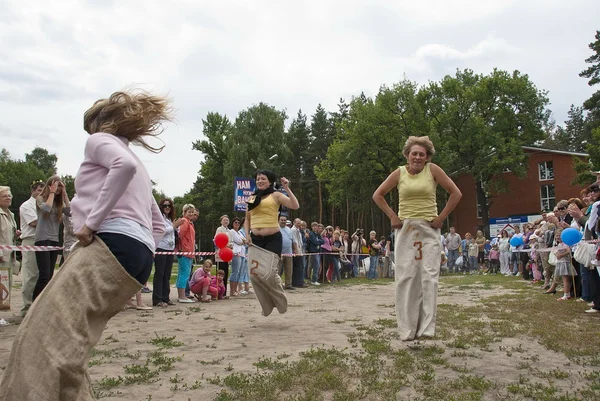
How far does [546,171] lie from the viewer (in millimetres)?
52938

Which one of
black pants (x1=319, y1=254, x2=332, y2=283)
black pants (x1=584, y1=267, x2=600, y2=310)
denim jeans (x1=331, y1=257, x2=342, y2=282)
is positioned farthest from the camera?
denim jeans (x1=331, y1=257, x2=342, y2=282)

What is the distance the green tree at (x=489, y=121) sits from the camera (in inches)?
1866

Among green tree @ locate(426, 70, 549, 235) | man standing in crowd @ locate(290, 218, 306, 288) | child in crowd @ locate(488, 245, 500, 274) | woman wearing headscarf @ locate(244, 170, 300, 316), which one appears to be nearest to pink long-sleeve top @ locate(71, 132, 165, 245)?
woman wearing headscarf @ locate(244, 170, 300, 316)

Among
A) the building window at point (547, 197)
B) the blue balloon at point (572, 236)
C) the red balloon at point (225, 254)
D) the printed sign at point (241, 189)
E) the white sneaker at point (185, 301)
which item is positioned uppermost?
the building window at point (547, 197)

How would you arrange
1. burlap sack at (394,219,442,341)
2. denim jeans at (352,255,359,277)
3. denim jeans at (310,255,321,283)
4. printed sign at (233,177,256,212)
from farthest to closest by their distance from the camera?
1. denim jeans at (352,255,359,277)
2. printed sign at (233,177,256,212)
3. denim jeans at (310,255,321,283)
4. burlap sack at (394,219,442,341)

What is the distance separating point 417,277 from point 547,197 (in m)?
52.9

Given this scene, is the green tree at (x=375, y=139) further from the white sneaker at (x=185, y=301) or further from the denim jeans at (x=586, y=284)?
the white sneaker at (x=185, y=301)

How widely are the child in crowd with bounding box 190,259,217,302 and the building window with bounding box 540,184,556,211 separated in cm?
4901

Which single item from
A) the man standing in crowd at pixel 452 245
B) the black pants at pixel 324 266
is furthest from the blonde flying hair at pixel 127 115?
the man standing in crowd at pixel 452 245

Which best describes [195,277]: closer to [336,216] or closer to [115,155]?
[115,155]

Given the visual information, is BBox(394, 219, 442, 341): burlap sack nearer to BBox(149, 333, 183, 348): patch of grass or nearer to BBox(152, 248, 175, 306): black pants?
BBox(149, 333, 183, 348): patch of grass

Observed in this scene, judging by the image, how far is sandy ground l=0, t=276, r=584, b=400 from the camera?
432 cm

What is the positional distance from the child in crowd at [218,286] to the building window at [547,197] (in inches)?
1905

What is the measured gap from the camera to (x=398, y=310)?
Result: 18.8ft
